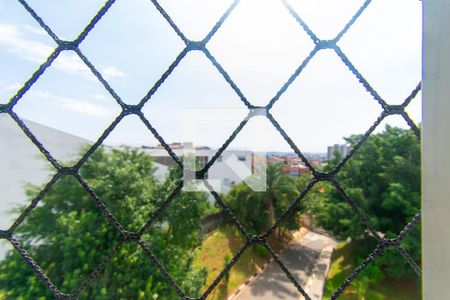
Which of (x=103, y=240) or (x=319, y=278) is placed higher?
(x=103, y=240)

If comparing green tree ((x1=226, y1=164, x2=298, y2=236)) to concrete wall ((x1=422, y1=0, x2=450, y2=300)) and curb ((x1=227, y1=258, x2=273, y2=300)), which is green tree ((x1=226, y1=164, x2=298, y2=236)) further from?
concrete wall ((x1=422, y1=0, x2=450, y2=300))

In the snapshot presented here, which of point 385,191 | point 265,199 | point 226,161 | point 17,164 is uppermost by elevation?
point 17,164

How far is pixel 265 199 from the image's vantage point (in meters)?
6.51

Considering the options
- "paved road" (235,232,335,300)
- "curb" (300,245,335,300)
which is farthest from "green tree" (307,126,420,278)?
"paved road" (235,232,335,300)

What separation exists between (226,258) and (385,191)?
3230 millimetres

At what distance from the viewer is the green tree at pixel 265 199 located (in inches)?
249

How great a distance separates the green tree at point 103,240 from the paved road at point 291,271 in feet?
4.90

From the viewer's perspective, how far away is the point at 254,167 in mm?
5375

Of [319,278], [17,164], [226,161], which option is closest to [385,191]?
[319,278]

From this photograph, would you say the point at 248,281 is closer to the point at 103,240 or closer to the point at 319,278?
the point at 319,278

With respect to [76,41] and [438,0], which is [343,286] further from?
[76,41]

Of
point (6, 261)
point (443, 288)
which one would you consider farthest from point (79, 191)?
point (443, 288)

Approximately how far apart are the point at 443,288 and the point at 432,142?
0.16m

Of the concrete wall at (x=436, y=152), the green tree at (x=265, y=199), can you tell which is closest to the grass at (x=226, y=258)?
the green tree at (x=265, y=199)
